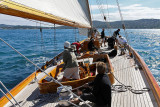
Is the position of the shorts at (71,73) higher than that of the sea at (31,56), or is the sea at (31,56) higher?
the shorts at (71,73)

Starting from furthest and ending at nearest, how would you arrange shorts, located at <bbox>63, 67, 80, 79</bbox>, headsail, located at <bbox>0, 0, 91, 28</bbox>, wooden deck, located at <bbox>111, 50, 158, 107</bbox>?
1. shorts, located at <bbox>63, 67, 80, 79</bbox>
2. wooden deck, located at <bbox>111, 50, 158, 107</bbox>
3. headsail, located at <bbox>0, 0, 91, 28</bbox>

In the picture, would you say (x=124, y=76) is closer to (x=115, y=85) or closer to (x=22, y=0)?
(x=115, y=85)

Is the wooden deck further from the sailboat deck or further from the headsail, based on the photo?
the headsail

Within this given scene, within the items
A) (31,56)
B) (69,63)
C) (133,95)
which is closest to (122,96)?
(133,95)

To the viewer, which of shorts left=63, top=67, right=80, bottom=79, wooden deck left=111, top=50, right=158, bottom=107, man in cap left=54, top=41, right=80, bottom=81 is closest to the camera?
wooden deck left=111, top=50, right=158, bottom=107

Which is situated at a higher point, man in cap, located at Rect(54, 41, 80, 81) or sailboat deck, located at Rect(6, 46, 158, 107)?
man in cap, located at Rect(54, 41, 80, 81)

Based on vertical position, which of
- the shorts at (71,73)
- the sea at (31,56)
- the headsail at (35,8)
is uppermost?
the headsail at (35,8)

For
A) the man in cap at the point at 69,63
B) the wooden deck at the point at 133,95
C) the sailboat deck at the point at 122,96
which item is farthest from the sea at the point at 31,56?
the wooden deck at the point at 133,95

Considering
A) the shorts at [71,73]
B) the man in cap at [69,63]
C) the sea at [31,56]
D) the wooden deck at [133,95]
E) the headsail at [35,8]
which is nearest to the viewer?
the headsail at [35,8]

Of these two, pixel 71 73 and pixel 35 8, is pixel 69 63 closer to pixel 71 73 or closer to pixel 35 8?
pixel 71 73

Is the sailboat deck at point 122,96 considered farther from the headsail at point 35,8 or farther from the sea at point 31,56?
the headsail at point 35,8

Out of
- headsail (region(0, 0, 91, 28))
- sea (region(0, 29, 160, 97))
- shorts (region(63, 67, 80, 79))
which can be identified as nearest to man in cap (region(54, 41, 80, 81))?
shorts (region(63, 67, 80, 79))

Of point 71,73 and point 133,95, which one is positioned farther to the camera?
point 71,73

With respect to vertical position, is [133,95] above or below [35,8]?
below
